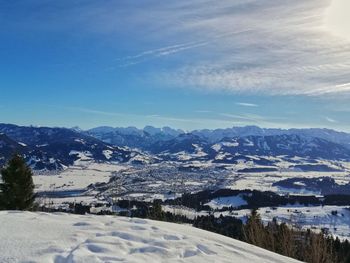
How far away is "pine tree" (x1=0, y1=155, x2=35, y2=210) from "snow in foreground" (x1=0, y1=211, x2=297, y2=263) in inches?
638

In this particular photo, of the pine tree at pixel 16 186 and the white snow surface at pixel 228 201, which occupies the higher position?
the pine tree at pixel 16 186

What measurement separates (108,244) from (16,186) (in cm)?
1899

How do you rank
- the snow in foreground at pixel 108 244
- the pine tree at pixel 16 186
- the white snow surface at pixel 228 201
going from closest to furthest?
the snow in foreground at pixel 108 244, the pine tree at pixel 16 186, the white snow surface at pixel 228 201

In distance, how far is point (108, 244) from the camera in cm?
554

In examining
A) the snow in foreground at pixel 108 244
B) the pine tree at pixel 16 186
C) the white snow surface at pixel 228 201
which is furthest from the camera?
the white snow surface at pixel 228 201

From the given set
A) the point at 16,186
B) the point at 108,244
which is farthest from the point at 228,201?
the point at 108,244

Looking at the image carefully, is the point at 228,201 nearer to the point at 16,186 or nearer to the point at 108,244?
the point at 16,186

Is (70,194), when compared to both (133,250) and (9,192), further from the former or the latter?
(133,250)

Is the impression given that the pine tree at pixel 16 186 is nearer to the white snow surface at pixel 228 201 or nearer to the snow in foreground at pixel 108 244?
the snow in foreground at pixel 108 244

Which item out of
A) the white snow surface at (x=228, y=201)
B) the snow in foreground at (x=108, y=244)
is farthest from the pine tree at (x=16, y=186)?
the white snow surface at (x=228, y=201)

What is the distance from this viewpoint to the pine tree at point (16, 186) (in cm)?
2232

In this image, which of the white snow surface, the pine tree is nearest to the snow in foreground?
the pine tree

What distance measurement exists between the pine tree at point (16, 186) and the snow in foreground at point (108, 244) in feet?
53.2

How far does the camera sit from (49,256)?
4828 millimetres
